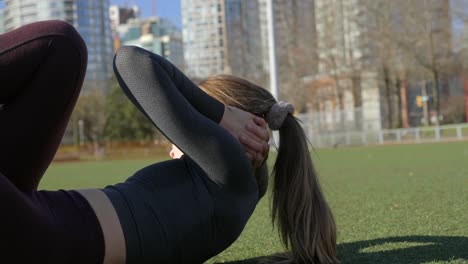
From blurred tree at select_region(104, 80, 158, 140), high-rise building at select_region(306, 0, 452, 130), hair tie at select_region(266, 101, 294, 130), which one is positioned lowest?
blurred tree at select_region(104, 80, 158, 140)

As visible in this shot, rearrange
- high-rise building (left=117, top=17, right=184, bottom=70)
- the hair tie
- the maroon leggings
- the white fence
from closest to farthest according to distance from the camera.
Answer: the maroon leggings, the hair tie, the white fence, high-rise building (left=117, top=17, right=184, bottom=70)

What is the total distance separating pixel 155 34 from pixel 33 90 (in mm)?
120974

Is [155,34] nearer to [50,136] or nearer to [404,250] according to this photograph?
[404,250]

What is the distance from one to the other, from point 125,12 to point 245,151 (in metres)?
140

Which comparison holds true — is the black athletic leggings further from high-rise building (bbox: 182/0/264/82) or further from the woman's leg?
high-rise building (bbox: 182/0/264/82)

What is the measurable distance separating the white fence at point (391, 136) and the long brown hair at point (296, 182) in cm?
2784

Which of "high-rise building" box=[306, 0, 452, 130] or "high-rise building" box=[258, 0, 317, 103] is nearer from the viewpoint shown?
"high-rise building" box=[306, 0, 452, 130]

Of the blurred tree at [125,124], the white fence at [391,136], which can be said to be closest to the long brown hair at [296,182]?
the white fence at [391,136]

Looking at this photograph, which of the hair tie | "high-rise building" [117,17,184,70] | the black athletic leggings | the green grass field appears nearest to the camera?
the black athletic leggings

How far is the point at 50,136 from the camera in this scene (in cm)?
184

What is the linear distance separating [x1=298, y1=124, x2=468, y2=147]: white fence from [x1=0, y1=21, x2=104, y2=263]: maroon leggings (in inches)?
1128

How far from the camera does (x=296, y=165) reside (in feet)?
7.59

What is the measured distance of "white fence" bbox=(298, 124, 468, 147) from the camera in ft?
94.6

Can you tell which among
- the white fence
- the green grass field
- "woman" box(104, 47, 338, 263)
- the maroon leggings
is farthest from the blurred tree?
the maroon leggings
